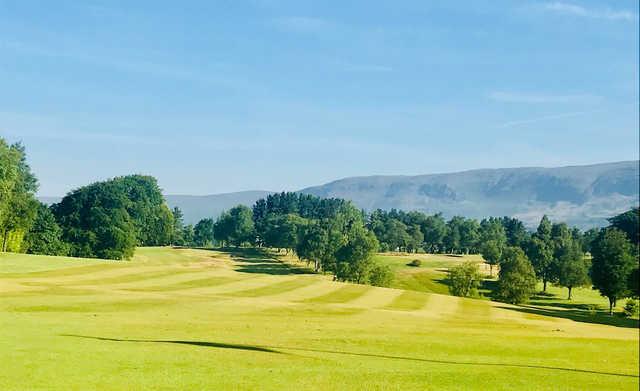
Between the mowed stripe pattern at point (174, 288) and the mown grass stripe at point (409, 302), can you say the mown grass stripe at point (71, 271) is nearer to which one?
the mowed stripe pattern at point (174, 288)

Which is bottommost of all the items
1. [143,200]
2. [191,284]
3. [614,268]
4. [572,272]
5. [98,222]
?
[191,284]

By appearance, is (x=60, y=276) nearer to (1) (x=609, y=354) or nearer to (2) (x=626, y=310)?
(1) (x=609, y=354)

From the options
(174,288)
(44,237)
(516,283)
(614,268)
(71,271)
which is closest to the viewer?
(174,288)

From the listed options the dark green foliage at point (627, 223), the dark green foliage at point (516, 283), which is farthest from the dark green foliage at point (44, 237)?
the dark green foliage at point (627, 223)

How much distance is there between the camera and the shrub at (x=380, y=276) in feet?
→ 463

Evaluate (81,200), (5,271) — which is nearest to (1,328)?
(5,271)

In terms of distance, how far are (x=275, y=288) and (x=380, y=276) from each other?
6782cm

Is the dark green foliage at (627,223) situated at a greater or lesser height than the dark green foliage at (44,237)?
greater

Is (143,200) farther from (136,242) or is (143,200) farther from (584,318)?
(584,318)

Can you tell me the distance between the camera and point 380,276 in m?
142

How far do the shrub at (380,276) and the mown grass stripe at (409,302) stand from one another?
184 feet

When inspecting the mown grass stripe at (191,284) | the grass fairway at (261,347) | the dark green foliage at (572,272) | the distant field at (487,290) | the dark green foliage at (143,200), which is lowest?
the distant field at (487,290)

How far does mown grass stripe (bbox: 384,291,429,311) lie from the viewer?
67500mm

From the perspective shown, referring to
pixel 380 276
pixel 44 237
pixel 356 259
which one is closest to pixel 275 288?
pixel 356 259
